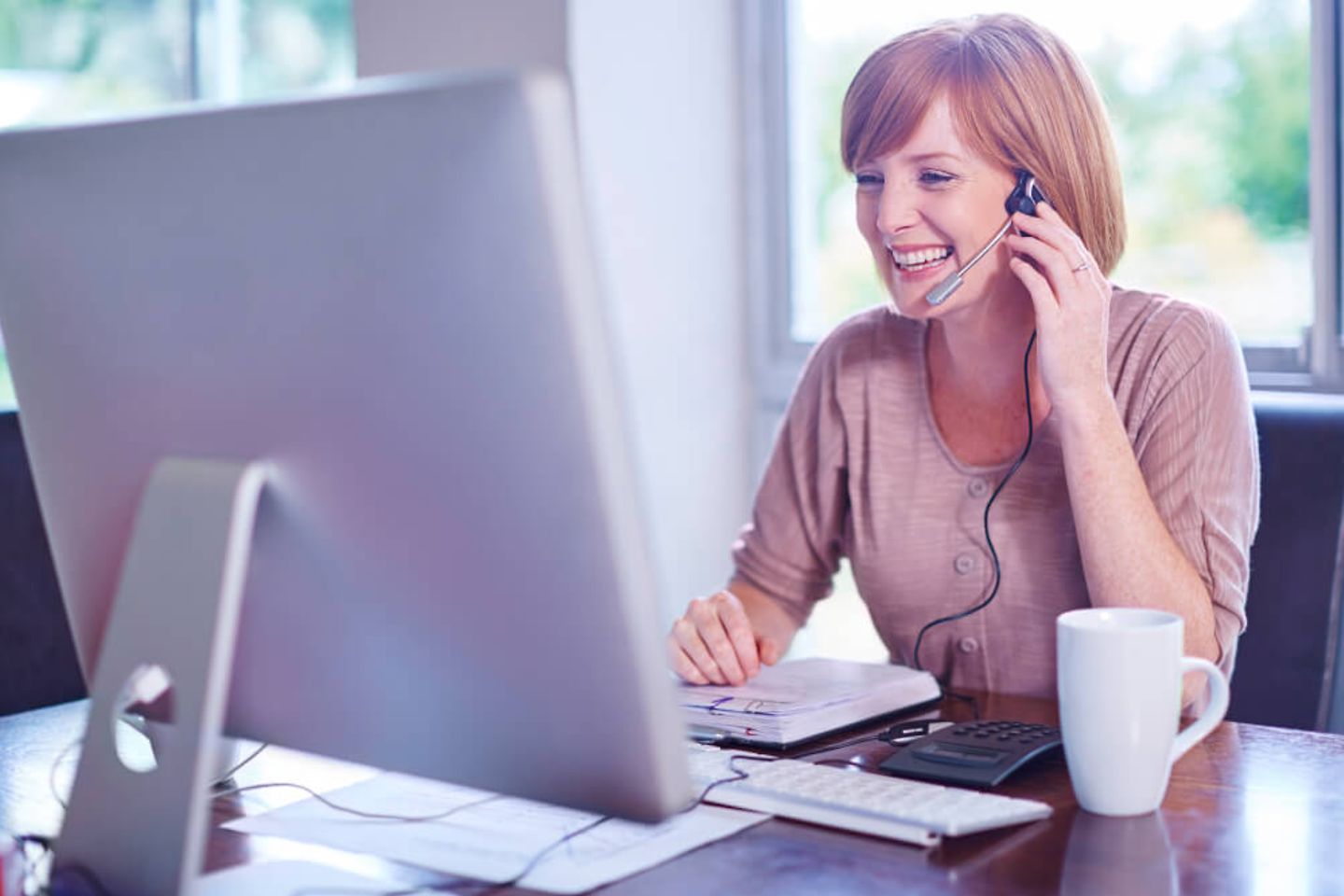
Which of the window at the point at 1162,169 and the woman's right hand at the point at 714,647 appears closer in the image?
the woman's right hand at the point at 714,647

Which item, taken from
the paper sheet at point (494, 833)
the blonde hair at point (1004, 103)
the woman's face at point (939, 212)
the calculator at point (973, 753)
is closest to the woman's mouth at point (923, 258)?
the woman's face at point (939, 212)

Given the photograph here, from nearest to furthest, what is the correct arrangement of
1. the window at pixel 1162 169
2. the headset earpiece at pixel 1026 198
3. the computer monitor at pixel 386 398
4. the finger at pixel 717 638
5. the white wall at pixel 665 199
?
the computer monitor at pixel 386 398, the finger at pixel 717 638, the headset earpiece at pixel 1026 198, the window at pixel 1162 169, the white wall at pixel 665 199

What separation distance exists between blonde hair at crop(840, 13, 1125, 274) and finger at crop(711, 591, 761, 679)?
1.74ft

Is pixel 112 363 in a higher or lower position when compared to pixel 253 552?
higher

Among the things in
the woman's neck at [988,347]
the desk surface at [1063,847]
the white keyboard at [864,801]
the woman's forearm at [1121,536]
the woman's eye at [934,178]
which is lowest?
the desk surface at [1063,847]

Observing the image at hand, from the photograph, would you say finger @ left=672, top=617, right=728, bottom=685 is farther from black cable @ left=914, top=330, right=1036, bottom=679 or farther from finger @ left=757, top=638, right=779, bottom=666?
black cable @ left=914, top=330, right=1036, bottom=679

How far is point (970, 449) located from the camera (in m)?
1.64

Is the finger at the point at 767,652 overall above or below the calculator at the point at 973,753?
below

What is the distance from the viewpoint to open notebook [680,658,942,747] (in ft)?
3.93

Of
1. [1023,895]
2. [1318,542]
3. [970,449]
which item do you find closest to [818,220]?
[970,449]

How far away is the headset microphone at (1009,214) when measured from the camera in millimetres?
1554

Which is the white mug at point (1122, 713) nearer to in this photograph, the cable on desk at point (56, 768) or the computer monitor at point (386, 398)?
the computer monitor at point (386, 398)

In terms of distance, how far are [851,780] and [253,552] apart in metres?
0.44

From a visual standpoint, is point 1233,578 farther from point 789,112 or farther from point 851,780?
point 789,112
